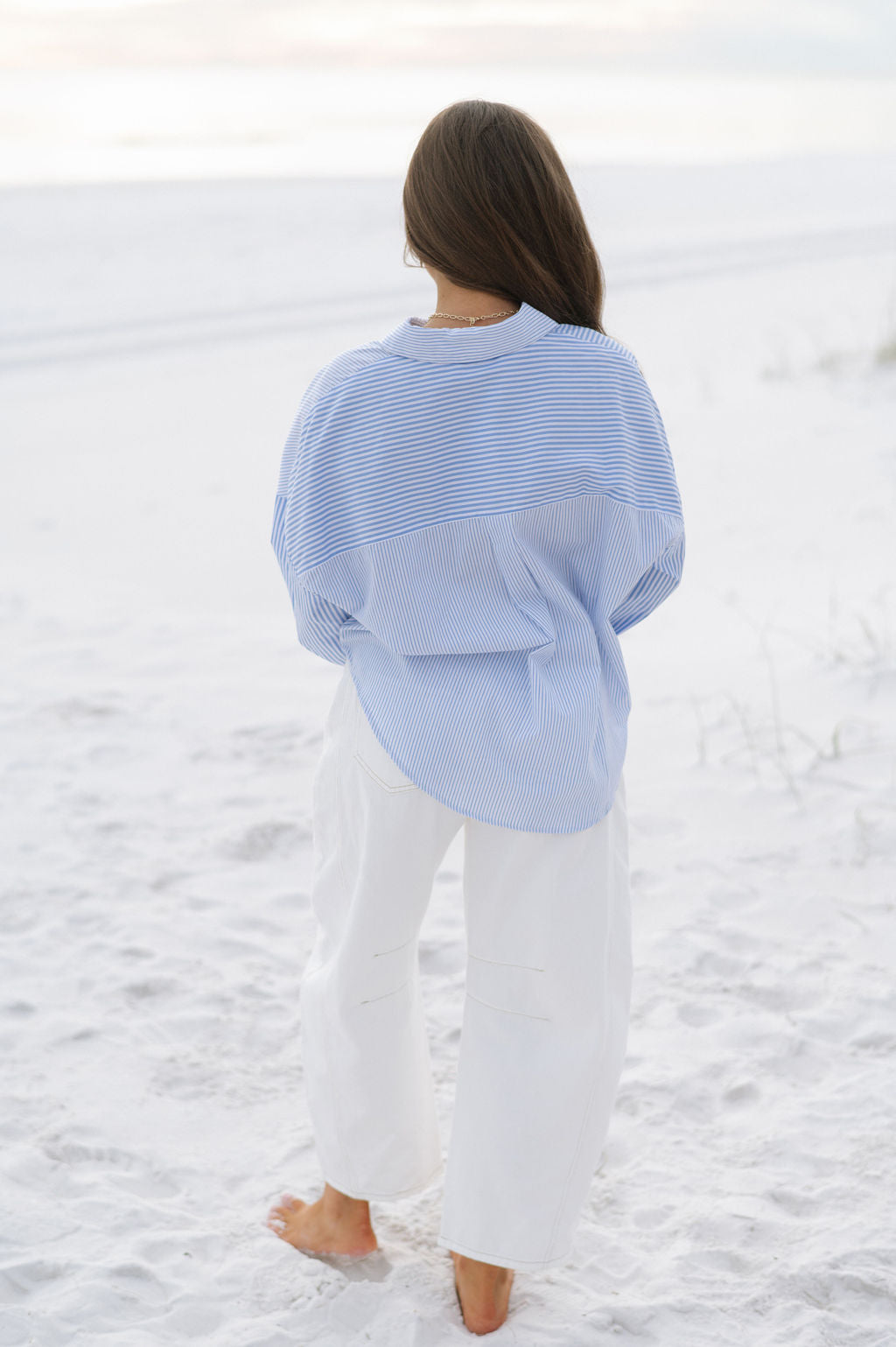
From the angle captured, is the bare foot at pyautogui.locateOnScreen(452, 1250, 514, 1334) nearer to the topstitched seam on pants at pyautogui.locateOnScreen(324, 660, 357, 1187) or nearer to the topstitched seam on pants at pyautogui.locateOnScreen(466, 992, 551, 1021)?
the topstitched seam on pants at pyautogui.locateOnScreen(466, 992, 551, 1021)

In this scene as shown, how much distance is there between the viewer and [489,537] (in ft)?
5.32

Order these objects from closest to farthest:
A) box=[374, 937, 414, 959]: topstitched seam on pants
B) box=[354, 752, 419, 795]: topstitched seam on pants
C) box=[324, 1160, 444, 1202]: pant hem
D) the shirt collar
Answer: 1. the shirt collar
2. box=[354, 752, 419, 795]: topstitched seam on pants
3. box=[374, 937, 414, 959]: topstitched seam on pants
4. box=[324, 1160, 444, 1202]: pant hem

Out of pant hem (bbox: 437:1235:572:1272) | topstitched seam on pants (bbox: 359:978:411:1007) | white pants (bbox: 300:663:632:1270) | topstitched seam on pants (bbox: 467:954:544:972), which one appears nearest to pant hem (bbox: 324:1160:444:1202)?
white pants (bbox: 300:663:632:1270)

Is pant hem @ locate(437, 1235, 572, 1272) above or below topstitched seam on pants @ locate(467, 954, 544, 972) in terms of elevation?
below

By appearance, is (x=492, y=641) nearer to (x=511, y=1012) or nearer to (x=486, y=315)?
(x=486, y=315)

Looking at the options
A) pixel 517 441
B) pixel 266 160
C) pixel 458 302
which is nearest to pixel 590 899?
pixel 517 441

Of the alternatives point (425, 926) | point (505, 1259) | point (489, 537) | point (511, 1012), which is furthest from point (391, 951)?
point (425, 926)

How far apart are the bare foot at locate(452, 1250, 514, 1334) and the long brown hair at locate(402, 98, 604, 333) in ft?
4.40

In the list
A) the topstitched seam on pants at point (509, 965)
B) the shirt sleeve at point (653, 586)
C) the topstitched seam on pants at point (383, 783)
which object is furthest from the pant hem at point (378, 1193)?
the shirt sleeve at point (653, 586)

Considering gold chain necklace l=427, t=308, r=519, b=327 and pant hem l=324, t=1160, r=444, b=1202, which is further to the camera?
pant hem l=324, t=1160, r=444, b=1202

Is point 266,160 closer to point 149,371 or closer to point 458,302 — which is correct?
point 149,371

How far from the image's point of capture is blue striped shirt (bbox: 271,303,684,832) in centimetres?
161

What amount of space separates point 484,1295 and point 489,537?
1114mm

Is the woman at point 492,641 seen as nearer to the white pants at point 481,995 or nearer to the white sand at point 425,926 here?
the white pants at point 481,995
